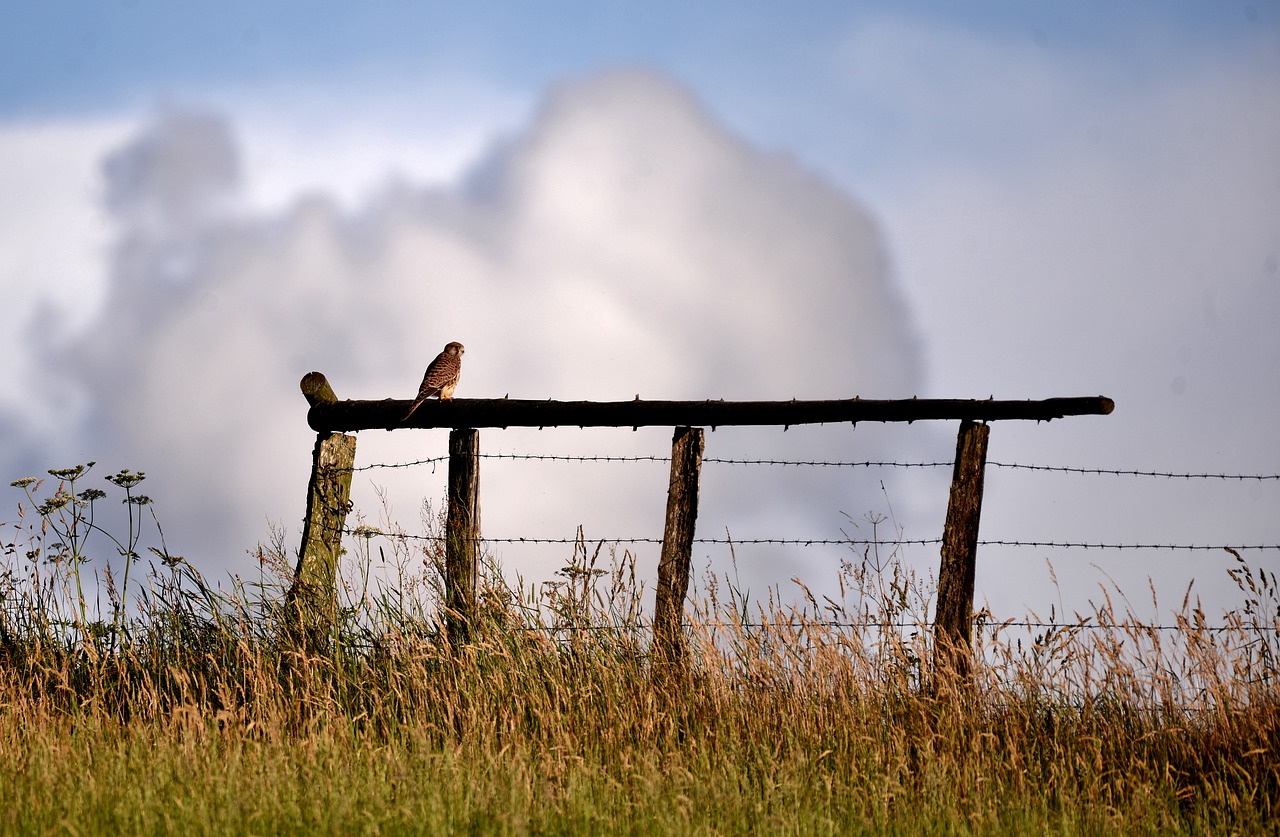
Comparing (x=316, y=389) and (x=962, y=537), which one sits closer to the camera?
(x=962, y=537)

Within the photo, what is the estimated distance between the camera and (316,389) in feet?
24.1

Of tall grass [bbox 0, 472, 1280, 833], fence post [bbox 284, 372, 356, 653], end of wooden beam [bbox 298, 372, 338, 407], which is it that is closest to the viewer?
tall grass [bbox 0, 472, 1280, 833]

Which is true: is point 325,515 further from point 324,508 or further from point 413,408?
point 413,408

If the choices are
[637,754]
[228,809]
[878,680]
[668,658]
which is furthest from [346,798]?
[878,680]

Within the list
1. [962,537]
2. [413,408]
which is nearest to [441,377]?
[413,408]

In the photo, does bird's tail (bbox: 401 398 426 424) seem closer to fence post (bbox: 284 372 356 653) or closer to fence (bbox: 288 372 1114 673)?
fence (bbox: 288 372 1114 673)

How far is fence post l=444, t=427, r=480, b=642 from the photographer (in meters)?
6.49

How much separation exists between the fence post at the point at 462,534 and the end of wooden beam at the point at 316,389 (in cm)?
111

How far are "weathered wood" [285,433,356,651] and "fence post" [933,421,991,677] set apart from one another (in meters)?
3.67

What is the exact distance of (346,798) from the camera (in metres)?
4.10

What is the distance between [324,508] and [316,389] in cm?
Answer: 78

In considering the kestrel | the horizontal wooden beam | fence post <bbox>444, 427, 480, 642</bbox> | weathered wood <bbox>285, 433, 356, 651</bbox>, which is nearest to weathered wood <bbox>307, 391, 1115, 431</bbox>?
the horizontal wooden beam

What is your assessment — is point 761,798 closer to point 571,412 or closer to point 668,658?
point 668,658

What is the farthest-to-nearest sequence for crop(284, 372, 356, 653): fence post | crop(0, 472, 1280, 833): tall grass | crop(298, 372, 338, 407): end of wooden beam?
1. crop(298, 372, 338, 407): end of wooden beam
2. crop(284, 372, 356, 653): fence post
3. crop(0, 472, 1280, 833): tall grass
